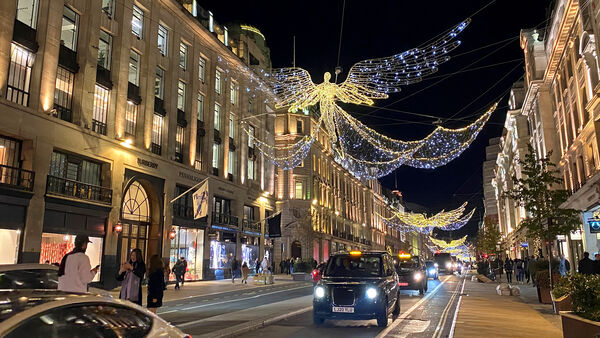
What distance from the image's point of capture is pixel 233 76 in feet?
139

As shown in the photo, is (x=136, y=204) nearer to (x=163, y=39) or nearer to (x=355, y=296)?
(x=163, y=39)

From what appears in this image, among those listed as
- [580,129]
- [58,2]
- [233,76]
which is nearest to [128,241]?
[58,2]

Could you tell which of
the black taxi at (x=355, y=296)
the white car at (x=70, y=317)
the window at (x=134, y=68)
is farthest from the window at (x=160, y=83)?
the white car at (x=70, y=317)

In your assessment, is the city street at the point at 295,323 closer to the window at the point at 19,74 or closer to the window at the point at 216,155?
the window at the point at 19,74

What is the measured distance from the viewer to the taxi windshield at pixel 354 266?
12.4 meters

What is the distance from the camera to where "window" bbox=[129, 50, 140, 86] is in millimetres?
29516

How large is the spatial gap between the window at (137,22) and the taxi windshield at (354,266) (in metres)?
23.3

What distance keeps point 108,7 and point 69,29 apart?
3689 millimetres

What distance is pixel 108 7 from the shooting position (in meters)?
27.7

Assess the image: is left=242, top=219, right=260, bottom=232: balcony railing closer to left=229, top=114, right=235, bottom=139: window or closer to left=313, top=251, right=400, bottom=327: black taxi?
left=229, top=114, right=235, bottom=139: window

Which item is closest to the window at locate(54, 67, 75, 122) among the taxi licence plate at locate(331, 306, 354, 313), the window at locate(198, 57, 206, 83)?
the window at locate(198, 57, 206, 83)

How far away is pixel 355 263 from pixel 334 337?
9.70ft

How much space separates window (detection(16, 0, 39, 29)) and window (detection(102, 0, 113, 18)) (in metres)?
4.92

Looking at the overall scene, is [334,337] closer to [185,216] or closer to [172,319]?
[172,319]
